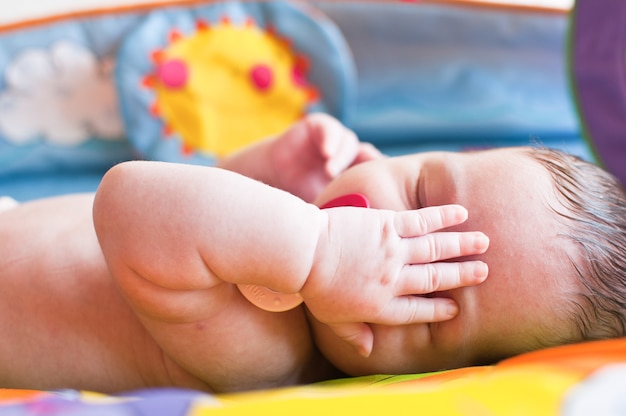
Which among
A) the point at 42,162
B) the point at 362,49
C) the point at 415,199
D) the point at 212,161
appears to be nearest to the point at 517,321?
the point at 415,199

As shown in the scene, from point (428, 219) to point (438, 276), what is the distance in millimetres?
65

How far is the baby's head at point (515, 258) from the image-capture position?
79cm

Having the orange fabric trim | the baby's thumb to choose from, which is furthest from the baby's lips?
the orange fabric trim

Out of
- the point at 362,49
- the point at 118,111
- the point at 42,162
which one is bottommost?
the point at 42,162

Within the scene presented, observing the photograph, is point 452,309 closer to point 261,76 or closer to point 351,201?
point 351,201

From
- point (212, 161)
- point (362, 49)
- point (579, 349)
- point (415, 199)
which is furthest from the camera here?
point (362, 49)

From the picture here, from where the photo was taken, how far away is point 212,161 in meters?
1.52

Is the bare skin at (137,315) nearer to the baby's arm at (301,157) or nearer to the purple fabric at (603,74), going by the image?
the baby's arm at (301,157)

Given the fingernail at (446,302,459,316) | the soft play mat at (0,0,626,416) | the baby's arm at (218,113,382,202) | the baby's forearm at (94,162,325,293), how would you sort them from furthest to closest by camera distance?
the soft play mat at (0,0,626,416)
the baby's arm at (218,113,382,202)
the fingernail at (446,302,459,316)
the baby's forearm at (94,162,325,293)

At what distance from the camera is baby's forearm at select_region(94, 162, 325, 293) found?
2.30ft

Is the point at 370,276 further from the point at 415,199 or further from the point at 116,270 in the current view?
the point at 116,270

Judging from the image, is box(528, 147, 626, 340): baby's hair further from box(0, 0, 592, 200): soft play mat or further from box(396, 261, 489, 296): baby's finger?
box(0, 0, 592, 200): soft play mat

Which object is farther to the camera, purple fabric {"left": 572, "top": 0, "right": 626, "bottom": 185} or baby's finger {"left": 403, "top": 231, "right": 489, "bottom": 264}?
purple fabric {"left": 572, "top": 0, "right": 626, "bottom": 185}

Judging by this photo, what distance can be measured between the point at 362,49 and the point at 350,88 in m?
0.14
